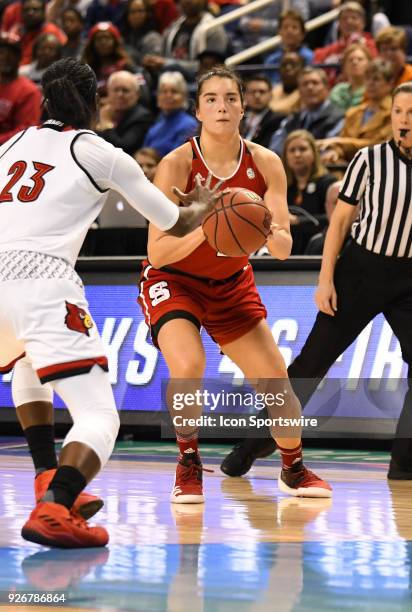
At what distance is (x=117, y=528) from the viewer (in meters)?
5.16

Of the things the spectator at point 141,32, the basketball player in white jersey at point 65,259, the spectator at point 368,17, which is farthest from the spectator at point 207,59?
the basketball player in white jersey at point 65,259

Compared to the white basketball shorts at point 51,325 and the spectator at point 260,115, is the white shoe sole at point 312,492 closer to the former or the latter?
the white basketball shorts at point 51,325

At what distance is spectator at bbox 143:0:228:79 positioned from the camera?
14.4 m

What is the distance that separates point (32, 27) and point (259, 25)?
10.0ft

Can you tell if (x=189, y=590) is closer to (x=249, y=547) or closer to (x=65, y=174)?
(x=249, y=547)

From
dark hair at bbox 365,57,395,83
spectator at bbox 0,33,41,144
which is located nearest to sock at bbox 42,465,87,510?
dark hair at bbox 365,57,395,83

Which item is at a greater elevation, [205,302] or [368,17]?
[368,17]

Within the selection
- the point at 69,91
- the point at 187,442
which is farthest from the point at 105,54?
the point at 69,91

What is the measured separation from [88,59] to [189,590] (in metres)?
11.3

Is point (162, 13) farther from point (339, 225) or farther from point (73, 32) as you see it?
point (339, 225)

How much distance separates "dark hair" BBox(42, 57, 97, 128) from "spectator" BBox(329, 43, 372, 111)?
7.32 m

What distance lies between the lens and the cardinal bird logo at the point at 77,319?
184 inches

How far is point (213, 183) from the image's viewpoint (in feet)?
20.5

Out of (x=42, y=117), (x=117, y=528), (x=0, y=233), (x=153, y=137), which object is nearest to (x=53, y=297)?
(x=0, y=233)
